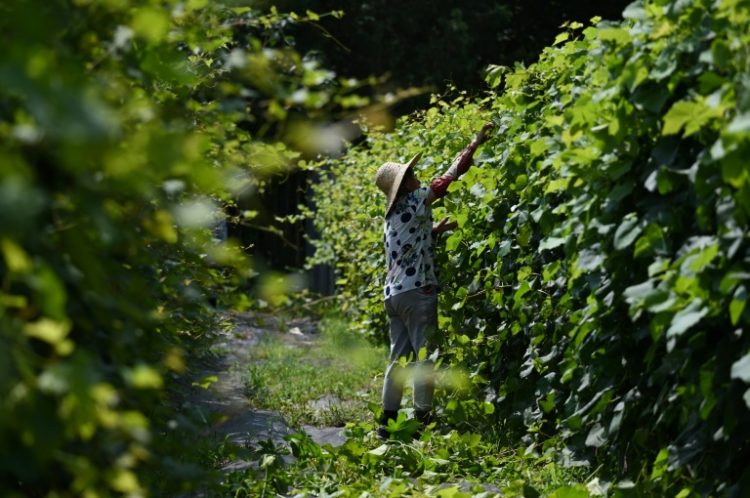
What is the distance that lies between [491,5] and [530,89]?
13.6 metres

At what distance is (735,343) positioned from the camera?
3.35m

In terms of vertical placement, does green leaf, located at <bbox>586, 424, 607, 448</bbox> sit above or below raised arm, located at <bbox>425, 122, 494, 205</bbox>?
below

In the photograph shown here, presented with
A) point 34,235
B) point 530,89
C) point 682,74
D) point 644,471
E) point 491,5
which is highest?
point 491,5

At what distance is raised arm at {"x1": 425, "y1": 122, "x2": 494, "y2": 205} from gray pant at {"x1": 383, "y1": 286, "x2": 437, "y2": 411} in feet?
1.81

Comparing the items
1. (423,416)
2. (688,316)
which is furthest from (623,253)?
(423,416)

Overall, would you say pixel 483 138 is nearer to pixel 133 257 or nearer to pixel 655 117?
pixel 655 117

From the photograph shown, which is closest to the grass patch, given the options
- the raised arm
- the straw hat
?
the straw hat

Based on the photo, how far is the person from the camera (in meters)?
6.34

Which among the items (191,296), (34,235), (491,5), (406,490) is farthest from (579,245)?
(491,5)

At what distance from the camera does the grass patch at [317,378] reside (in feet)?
23.7

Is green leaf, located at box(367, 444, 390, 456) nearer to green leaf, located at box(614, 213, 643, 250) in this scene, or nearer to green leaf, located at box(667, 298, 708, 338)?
green leaf, located at box(614, 213, 643, 250)

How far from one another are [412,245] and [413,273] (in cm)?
17

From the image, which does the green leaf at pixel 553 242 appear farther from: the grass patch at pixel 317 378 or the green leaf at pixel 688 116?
the grass patch at pixel 317 378

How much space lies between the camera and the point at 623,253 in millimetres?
4043
